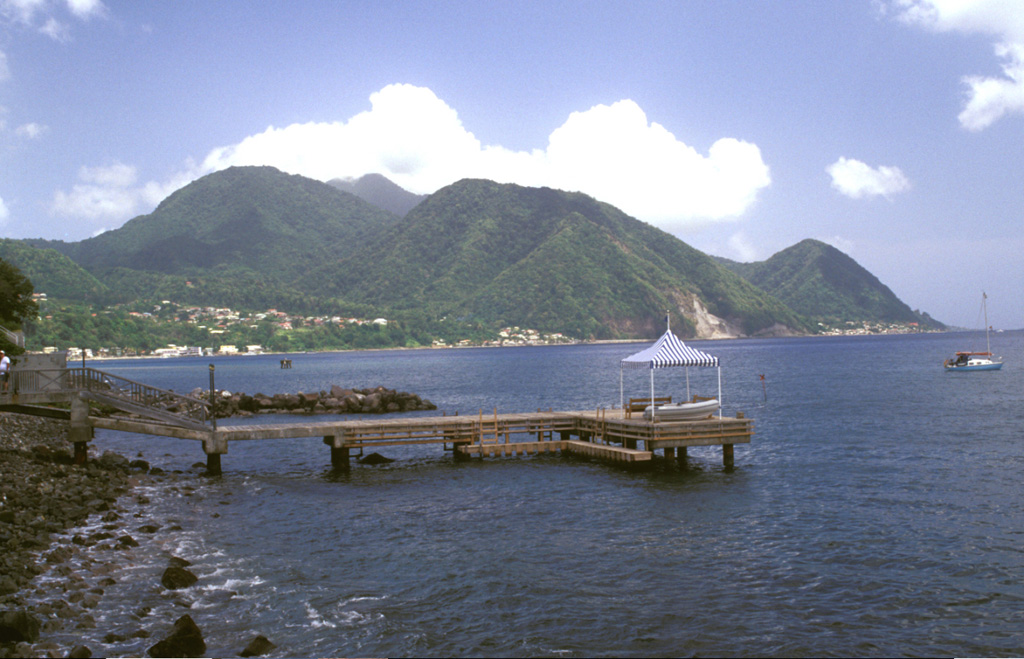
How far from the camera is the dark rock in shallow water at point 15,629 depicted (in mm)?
12320

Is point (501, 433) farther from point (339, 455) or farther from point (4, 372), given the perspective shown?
point (4, 372)

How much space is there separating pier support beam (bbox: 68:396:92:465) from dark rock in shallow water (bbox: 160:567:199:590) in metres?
15.8

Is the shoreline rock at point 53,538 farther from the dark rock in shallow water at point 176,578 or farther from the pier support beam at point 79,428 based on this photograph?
the dark rock in shallow water at point 176,578

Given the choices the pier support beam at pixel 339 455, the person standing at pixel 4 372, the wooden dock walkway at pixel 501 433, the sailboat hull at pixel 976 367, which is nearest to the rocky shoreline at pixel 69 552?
the wooden dock walkway at pixel 501 433

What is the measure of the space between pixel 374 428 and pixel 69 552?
16.1 meters

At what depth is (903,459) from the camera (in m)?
33.0

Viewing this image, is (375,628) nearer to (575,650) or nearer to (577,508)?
(575,650)

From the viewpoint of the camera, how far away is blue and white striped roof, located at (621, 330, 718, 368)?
3083 centimetres

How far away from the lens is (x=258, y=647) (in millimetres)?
12867

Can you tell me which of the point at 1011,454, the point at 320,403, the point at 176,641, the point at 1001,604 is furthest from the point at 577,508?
the point at 320,403

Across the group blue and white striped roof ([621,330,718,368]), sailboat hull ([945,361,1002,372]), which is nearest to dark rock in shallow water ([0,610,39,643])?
blue and white striped roof ([621,330,718,368])

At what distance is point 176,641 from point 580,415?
1008 inches

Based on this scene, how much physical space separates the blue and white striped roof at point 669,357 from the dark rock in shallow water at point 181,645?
21.3m

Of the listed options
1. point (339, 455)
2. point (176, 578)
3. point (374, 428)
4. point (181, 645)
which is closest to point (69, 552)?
point (176, 578)
